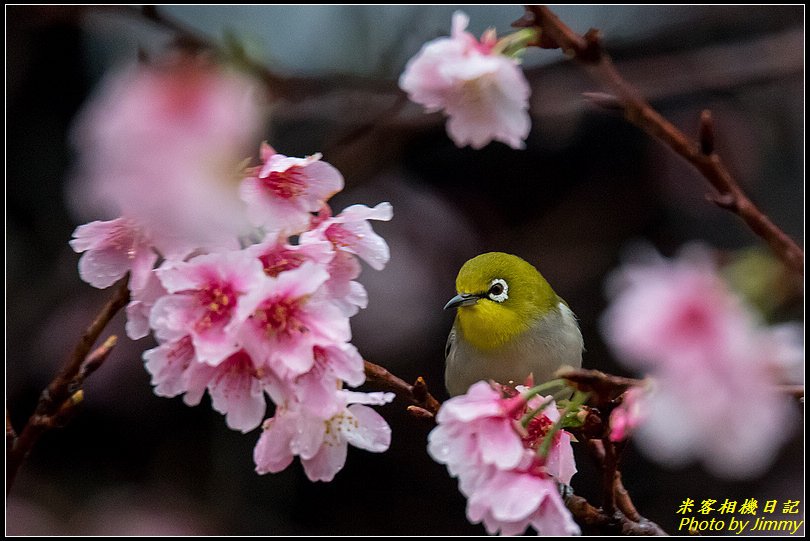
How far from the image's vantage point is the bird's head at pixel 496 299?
145 centimetres

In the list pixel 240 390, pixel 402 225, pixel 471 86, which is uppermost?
pixel 471 86

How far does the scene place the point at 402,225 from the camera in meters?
2.46

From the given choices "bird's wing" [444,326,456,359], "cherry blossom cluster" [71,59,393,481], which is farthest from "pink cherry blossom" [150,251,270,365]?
"bird's wing" [444,326,456,359]

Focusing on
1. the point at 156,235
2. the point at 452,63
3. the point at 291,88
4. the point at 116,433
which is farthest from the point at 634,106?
the point at 116,433

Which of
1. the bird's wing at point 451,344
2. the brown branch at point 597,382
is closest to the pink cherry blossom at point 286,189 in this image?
the brown branch at point 597,382

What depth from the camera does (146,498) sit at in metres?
2.10

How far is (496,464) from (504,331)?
2.64 ft

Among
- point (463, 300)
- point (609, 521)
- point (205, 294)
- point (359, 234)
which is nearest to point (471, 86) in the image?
point (359, 234)

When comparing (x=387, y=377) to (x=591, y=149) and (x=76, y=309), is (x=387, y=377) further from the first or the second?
(x=591, y=149)

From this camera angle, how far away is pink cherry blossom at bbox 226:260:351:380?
78cm

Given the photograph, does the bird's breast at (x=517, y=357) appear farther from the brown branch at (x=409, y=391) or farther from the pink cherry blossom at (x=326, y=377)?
the pink cherry blossom at (x=326, y=377)

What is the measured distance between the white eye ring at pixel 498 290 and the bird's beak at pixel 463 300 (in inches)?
1.4

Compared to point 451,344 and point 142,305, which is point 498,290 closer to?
point 451,344

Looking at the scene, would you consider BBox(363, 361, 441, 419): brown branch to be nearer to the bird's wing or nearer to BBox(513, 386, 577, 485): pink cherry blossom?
BBox(513, 386, 577, 485): pink cherry blossom
